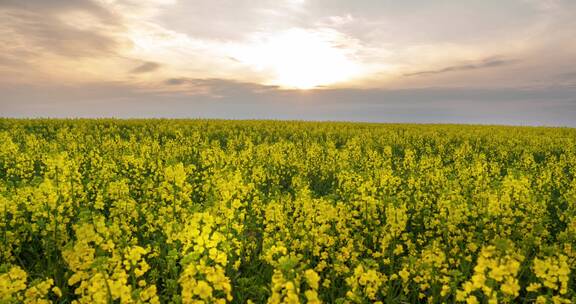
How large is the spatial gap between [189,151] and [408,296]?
14.9 metres

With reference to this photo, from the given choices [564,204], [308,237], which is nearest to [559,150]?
[564,204]

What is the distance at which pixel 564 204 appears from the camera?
39.9ft

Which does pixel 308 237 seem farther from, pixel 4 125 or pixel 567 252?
pixel 4 125

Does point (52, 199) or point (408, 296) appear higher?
point (52, 199)

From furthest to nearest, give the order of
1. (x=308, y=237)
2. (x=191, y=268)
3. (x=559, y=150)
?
(x=559, y=150) < (x=308, y=237) < (x=191, y=268)

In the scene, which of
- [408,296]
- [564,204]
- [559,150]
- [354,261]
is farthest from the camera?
[559,150]

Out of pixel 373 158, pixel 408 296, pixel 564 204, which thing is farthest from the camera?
pixel 373 158

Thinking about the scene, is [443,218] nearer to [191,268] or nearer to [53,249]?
[191,268]

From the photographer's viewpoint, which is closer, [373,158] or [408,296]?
[408,296]

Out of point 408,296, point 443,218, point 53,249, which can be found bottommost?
point 408,296

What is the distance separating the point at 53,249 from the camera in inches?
269

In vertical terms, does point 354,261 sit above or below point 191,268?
below

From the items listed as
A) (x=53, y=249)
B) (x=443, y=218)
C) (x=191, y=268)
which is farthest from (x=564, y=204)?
(x=53, y=249)

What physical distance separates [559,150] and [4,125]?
139ft
